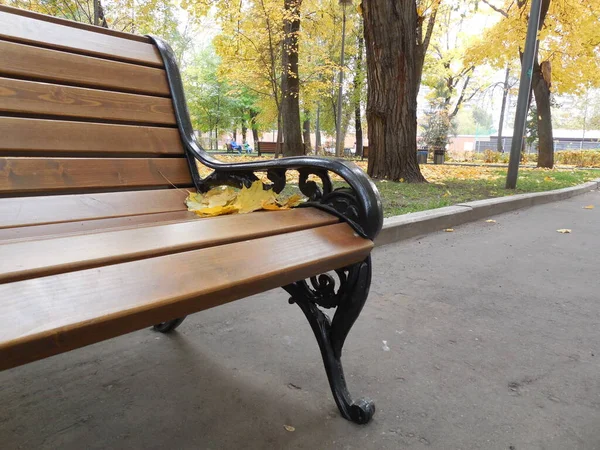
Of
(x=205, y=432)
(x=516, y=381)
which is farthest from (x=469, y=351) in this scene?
(x=205, y=432)

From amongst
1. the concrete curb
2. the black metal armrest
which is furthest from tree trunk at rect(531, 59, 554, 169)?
the black metal armrest

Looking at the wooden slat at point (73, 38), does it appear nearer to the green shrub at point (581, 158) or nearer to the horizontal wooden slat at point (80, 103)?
the horizontal wooden slat at point (80, 103)

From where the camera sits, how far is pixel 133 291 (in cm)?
74

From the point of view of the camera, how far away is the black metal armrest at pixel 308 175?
1.23 m

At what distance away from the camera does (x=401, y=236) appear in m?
3.79

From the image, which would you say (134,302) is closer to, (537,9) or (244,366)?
(244,366)

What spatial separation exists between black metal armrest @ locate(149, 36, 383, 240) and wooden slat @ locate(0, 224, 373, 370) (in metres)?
0.22

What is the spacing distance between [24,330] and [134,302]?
6.2 inches

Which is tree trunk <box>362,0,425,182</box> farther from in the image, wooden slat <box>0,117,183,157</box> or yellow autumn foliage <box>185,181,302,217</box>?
yellow autumn foliage <box>185,181,302,217</box>

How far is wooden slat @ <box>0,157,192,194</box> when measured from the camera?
139 cm

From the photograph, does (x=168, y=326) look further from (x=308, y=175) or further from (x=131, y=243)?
(x=131, y=243)

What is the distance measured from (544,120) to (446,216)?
40.1 feet

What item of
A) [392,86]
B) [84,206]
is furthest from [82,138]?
[392,86]

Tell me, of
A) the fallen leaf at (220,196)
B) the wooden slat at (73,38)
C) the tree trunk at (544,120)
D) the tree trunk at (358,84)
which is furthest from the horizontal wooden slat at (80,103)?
the tree trunk at (358,84)
